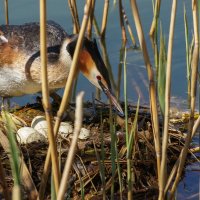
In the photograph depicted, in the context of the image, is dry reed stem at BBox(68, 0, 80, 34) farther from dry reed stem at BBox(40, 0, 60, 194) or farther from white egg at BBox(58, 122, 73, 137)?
dry reed stem at BBox(40, 0, 60, 194)

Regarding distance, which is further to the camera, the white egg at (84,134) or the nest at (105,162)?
the white egg at (84,134)

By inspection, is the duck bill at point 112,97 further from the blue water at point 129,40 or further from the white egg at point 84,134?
the blue water at point 129,40

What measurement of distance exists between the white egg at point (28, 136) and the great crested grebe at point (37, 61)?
44 cm

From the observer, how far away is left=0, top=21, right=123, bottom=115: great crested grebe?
3.61 m

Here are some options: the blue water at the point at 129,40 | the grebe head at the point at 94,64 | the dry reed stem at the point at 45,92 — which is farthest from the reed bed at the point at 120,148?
the blue water at the point at 129,40

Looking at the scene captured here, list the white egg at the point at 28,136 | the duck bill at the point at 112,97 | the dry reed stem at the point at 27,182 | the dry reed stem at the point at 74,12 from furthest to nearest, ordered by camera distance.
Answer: the dry reed stem at the point at 74,12
the duck bill at the point at 112,97
the white egg at the point at 28,136
the dry reed stem at the point at 27,182

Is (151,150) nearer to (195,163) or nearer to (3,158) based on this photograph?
(195,163)

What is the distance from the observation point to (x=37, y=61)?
363 centimetres

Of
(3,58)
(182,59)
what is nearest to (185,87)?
(182,59)

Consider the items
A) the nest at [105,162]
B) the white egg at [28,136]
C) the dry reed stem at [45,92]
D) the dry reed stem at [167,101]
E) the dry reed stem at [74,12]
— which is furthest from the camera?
the dry reed stem at [74,12]

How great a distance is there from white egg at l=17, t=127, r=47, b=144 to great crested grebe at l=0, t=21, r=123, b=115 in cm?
44

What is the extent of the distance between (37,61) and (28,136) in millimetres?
570

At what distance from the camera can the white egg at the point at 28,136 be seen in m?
3.22

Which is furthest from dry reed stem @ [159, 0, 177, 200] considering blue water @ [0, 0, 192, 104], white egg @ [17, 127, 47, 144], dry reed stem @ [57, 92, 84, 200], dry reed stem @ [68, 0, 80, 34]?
blue water @ [0, 0, 192, 104]
